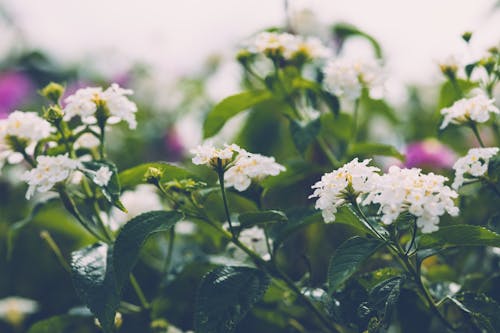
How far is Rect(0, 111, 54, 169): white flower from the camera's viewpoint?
99 cm

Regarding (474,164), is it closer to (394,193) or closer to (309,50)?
(394,193)

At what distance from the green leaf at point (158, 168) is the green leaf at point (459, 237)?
1.09 ft

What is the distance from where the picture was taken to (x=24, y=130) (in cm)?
99

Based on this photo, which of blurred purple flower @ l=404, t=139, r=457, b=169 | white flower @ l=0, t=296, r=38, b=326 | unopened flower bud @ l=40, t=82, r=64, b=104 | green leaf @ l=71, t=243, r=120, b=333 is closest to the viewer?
green leaf @ l=71, t=243, r=120, b=333

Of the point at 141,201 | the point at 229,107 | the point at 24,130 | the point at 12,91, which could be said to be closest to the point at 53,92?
the point at 24,130

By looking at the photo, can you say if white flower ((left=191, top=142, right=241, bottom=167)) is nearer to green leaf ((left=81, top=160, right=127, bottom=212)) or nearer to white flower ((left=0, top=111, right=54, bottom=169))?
green leaf ((left=81, top=160, right=127, bottom=212))

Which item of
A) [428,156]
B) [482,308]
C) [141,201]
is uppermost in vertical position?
[482,308]

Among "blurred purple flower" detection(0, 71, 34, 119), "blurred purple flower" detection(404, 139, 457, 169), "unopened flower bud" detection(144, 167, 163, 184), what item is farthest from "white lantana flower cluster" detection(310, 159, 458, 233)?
"blurred purple flower" detection(0, 71, 34, 119)

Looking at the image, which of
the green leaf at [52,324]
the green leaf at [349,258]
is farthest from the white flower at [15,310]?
the green leaf at [349,258]

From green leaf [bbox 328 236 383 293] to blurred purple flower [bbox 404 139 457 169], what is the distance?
105 cm

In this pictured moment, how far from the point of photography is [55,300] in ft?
5.28

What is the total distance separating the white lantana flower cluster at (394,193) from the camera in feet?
2.47

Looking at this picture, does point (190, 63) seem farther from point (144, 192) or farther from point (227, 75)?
point (144, 192)

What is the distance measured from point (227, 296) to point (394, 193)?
0.85 ft
